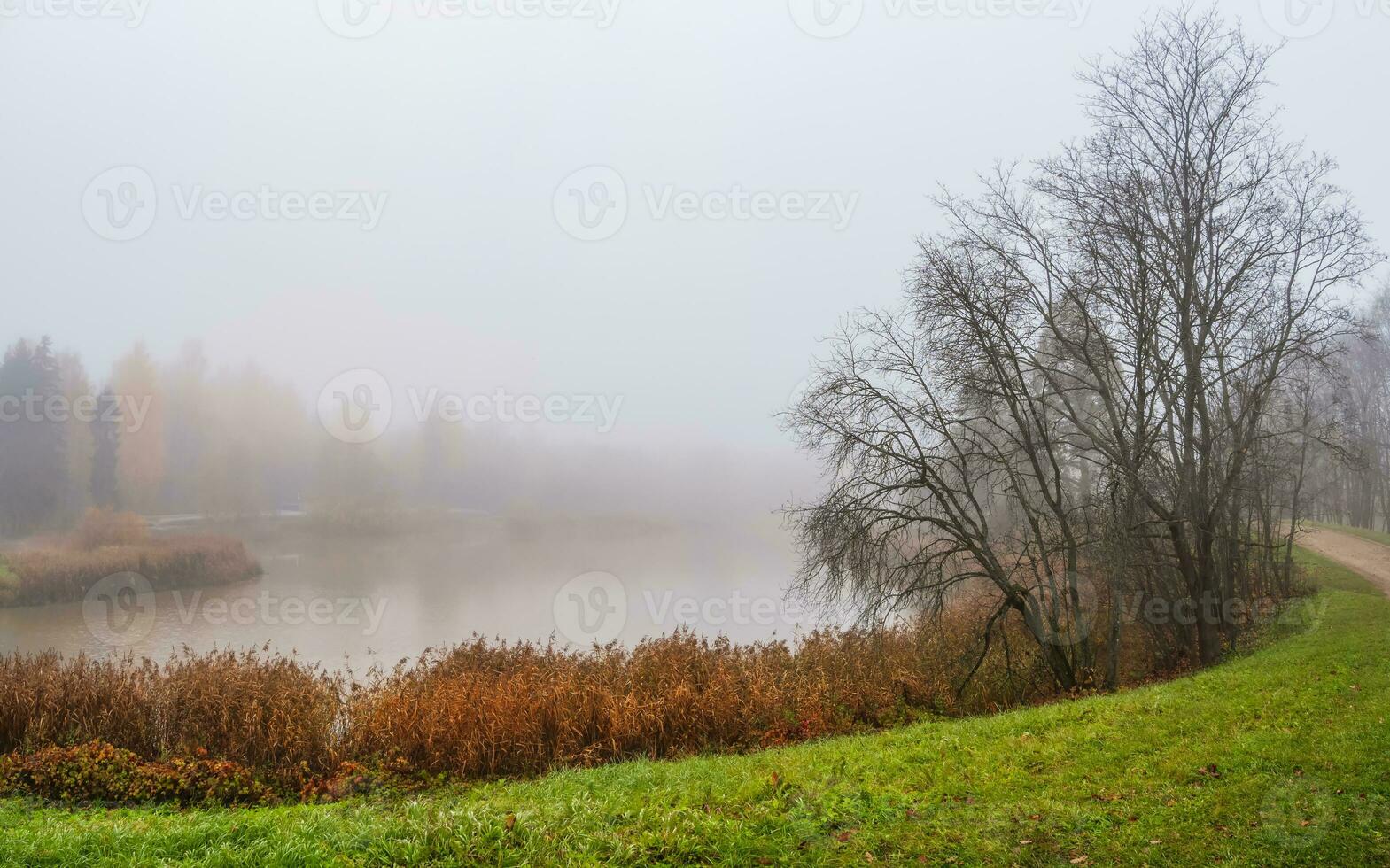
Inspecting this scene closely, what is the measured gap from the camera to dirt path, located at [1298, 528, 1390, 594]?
69.6ft

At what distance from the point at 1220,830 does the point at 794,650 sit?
11.1m

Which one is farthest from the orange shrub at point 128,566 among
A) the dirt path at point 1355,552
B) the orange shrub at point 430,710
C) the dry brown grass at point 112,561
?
the dirt path at point 1355,552

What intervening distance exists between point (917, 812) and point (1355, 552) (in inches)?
1195

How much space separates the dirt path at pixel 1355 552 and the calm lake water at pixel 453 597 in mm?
17218

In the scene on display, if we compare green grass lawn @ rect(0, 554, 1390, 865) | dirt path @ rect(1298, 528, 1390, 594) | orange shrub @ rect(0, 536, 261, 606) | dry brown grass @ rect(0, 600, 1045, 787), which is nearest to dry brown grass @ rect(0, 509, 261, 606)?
orange shrub @ rect(0, 536, 261, 606)

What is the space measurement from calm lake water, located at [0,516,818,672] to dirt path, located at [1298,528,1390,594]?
1722 cm

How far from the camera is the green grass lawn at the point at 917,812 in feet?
17.1

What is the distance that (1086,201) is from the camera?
1567cm

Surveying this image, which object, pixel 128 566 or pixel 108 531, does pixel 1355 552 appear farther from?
pixel 108 531

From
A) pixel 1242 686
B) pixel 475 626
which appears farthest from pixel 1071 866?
pixel 475 626

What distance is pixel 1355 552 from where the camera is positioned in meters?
26.0

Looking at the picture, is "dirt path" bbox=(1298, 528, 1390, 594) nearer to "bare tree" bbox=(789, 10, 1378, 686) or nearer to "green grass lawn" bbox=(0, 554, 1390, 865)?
"bare tree" bbox=(789, 10, 1378, 686)

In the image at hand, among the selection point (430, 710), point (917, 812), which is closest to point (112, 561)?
point (430, 710)

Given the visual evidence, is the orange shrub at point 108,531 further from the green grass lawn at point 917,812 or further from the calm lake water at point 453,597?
the green grass lawn at point 917,812
